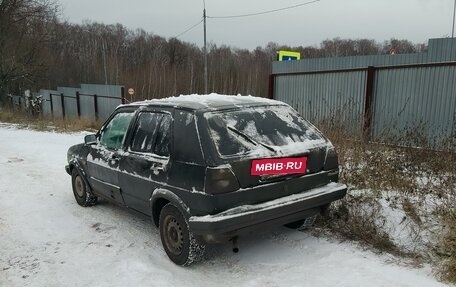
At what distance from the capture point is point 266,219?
3633mm

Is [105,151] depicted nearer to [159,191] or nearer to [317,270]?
[159,191]

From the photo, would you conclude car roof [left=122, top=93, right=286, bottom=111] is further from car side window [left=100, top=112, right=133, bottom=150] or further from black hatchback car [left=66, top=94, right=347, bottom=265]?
car side window [left=100, top=112, right=133, bottom=150]

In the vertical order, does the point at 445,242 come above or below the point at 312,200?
below

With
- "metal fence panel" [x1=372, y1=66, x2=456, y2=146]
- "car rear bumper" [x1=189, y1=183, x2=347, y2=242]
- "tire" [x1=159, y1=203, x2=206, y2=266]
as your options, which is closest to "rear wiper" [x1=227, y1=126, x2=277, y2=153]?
"car rear bumper" [x1=189, y1=183, x2=347, y2=242]

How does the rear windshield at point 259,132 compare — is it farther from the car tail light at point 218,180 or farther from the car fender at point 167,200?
the car fender at point 167,200

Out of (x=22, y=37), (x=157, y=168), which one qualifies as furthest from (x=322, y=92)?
(x=22, y=37)

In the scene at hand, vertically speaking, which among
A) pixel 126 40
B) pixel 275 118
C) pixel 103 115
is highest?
pixel 126 40

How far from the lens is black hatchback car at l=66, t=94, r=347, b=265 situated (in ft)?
11.5

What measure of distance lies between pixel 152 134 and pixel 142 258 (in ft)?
4.28

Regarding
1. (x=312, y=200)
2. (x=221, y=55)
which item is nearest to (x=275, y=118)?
(x=312, y=200)

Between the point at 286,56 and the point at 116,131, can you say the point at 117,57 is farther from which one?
the point at 116,131

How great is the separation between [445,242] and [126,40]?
84784mm

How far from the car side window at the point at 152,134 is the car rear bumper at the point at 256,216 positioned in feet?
3.00

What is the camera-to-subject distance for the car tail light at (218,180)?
3422 millimetres
